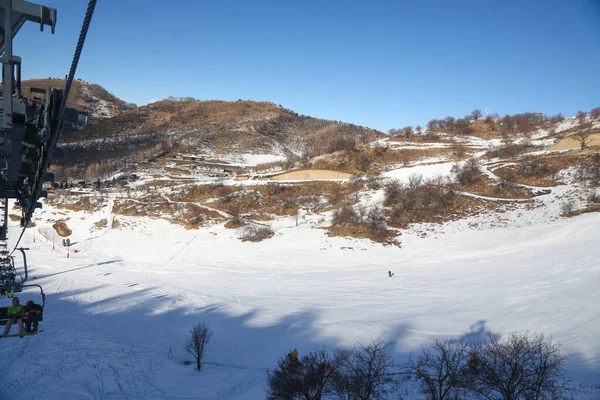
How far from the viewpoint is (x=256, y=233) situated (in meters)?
34.9

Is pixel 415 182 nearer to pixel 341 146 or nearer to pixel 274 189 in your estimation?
pixel 274 189

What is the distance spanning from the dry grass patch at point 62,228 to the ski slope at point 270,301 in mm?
2443

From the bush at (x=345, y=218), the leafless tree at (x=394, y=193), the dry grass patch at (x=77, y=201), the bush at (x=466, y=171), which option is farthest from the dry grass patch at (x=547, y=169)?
the dry grass patch at (x=77, y=201)

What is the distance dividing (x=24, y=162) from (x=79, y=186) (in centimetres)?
5586

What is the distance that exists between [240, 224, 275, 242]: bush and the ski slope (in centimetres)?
84

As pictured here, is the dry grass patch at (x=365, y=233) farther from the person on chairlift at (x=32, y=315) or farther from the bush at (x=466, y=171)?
the person on chairlift at (x=32, y=315)

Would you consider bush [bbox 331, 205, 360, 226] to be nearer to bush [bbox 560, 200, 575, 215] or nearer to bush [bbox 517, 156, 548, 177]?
bush [bbox 560, 200, 575, 215]

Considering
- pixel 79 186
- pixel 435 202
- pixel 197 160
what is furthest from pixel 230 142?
pixel 435 202

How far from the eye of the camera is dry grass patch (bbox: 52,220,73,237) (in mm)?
38062

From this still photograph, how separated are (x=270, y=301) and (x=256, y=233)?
1339 cm

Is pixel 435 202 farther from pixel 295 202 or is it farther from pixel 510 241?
pixel 295 202

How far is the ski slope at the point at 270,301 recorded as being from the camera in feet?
46.1

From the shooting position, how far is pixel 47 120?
13.1 feet

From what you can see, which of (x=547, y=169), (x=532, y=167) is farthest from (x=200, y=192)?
→ (x=547, y=169)
